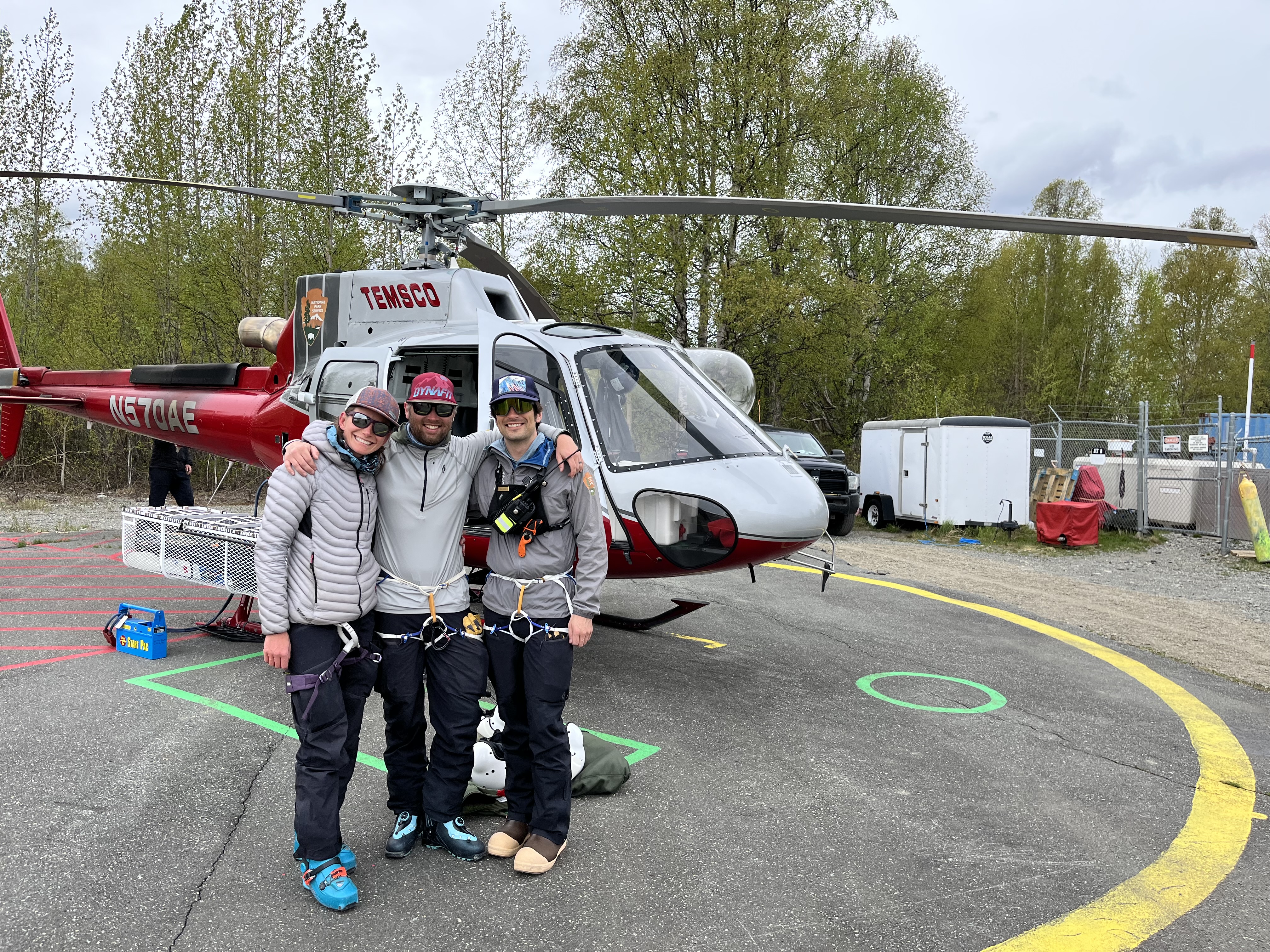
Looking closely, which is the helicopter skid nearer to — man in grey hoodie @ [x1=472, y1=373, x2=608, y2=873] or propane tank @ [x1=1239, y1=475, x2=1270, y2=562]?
man in grey hoodie @ [x1=472, y1=373, x2=608, y2=873]

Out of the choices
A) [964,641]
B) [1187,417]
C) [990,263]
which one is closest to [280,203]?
[964,641]

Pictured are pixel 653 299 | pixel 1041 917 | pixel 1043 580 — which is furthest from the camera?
pixel 653 299

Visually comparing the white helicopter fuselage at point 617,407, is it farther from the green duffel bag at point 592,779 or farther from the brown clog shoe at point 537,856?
the brown clog shoe at point 537,856

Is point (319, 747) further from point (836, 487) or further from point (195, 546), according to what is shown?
point (836, 487)

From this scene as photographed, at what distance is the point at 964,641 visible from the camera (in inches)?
284

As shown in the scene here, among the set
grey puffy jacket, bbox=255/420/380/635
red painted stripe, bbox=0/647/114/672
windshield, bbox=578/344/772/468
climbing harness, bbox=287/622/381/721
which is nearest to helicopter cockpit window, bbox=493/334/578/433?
windshield, bbox=578/344/772/468

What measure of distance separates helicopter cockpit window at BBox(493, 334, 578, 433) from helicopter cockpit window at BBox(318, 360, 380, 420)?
1038mm

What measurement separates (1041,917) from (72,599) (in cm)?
859

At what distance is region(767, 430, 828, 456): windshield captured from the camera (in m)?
15.9

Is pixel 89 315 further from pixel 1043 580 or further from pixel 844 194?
pixel 844 194

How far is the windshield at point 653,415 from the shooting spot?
5.16 metres

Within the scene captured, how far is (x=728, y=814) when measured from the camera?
3.76 meters

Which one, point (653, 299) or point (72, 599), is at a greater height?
point (653, 299)

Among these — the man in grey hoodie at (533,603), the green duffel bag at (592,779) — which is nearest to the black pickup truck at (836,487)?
the green duffel bag at (592,779)
